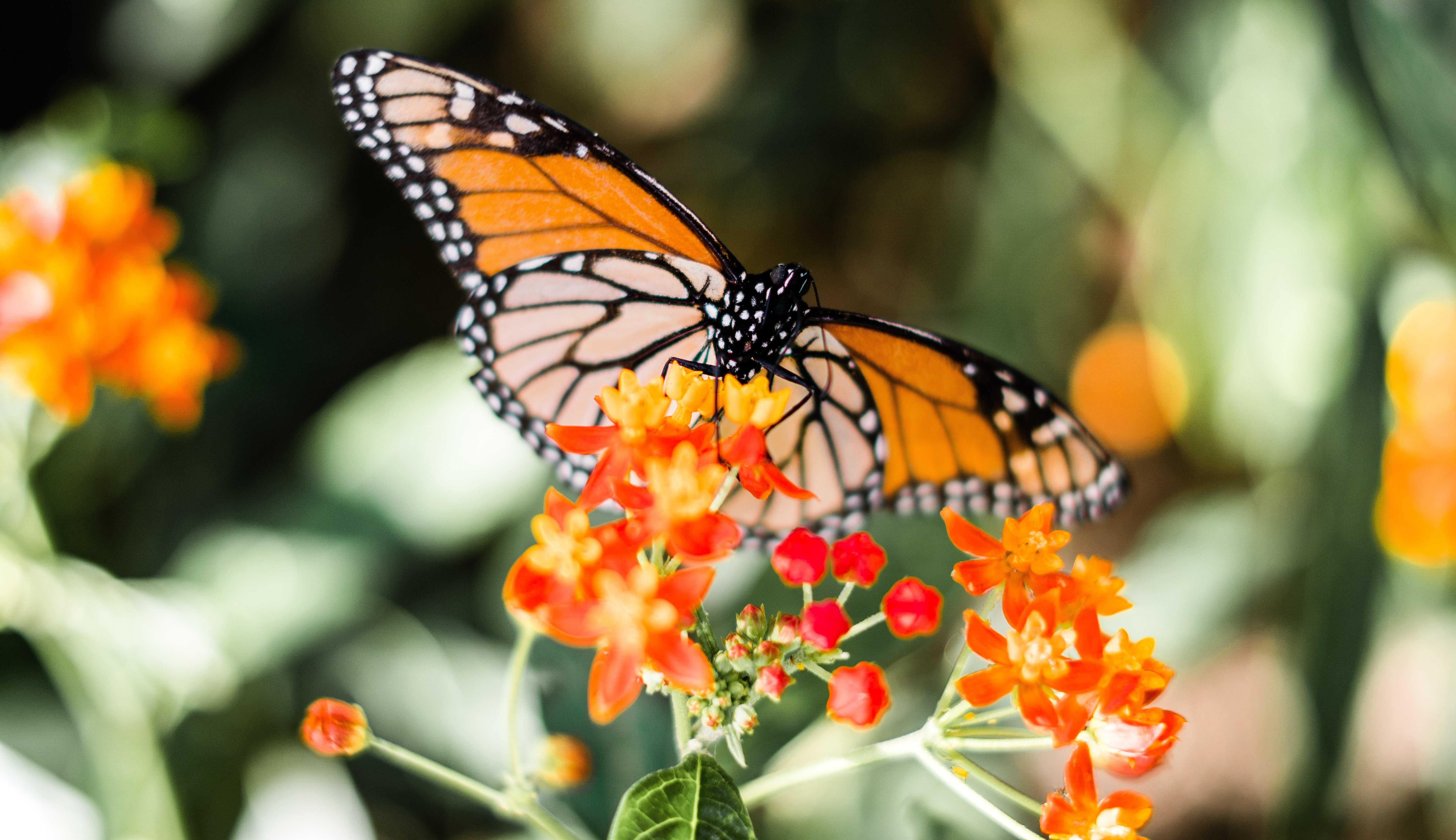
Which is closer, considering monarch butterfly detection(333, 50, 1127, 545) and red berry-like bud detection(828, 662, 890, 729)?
red berry-like bud detection(828, 662, 890, 729)

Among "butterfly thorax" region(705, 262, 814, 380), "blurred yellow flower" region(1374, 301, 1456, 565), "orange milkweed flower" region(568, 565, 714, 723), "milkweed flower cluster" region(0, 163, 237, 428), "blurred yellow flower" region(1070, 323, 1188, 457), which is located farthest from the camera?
"blurred yellow flower" region(1070, 323, 1188, 457)

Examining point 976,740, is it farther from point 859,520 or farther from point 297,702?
point 297,702

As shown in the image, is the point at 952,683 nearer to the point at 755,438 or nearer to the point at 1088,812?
the point at 1088,812

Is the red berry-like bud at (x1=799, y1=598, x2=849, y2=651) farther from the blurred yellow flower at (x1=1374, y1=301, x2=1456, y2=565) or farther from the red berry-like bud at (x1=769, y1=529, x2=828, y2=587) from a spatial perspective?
the blurred yellow flower at (x1=1374, y1=301, x2=1456, y2=565)

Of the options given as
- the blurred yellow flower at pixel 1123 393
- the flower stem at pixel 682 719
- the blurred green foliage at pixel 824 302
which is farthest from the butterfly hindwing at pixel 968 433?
the blurred yellow flower at pixel 1123 393

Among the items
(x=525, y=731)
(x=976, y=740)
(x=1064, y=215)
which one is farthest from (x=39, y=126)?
(x=1064, y=215)

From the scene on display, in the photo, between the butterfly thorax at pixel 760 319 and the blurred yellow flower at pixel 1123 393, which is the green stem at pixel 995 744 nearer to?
the butterfly thorax at pixel 760 319

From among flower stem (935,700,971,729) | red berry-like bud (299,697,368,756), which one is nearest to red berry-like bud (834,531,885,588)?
flower stem (935,700,971,729)
